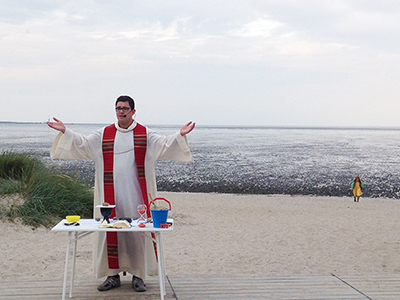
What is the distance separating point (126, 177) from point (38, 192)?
5819mm

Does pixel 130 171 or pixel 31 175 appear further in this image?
pixel 31 175

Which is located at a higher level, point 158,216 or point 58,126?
point 58,126

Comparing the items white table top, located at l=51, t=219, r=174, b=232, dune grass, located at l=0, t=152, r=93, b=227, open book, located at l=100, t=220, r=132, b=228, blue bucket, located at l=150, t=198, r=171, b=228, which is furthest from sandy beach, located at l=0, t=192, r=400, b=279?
blue bucket, located at l=150, t=198, r=171, b=228

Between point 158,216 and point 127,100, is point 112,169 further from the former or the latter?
point 158,216

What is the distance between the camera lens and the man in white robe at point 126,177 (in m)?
4.88

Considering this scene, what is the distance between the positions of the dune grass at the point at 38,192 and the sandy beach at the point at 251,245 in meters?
0.43

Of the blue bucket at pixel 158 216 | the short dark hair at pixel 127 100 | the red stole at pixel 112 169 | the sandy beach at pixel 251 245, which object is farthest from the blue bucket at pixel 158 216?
the sandy beach at pixel 251 245

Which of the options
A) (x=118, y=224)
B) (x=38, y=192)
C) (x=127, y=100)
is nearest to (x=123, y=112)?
(x=127, y=100)

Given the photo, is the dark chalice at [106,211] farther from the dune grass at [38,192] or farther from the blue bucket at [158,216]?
the dune grass at [38,192]

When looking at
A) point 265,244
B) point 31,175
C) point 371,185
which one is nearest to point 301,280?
point 265,244

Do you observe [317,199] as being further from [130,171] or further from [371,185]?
[130,171]

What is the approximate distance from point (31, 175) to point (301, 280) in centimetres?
708

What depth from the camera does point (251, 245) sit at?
9773mm

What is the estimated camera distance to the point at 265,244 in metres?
9.91
